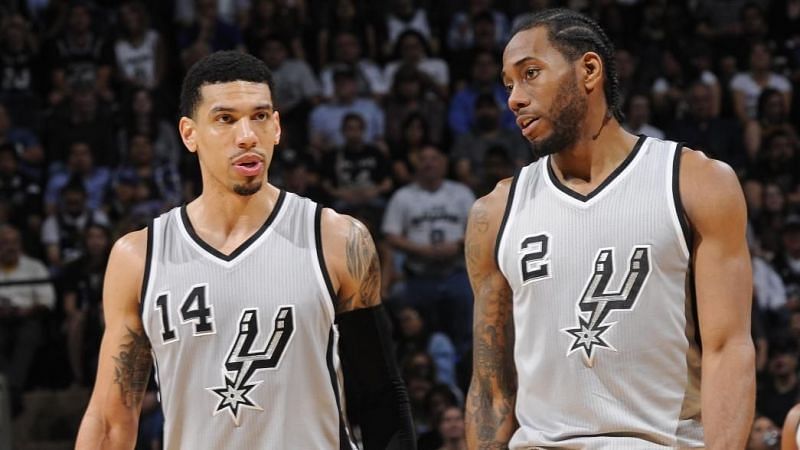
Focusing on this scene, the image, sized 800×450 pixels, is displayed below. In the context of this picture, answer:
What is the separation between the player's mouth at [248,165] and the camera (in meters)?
4.43

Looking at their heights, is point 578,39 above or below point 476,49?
below

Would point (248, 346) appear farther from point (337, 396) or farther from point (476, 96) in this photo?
point (476, 96)

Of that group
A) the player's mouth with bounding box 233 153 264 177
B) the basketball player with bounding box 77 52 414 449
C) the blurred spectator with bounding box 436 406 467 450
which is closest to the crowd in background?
the blurred spectator with bounding box 436 406 467 450

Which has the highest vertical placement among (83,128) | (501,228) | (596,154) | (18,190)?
(83,128)

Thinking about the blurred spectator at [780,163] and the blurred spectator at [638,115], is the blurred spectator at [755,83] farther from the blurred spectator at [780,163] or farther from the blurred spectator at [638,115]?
the blurred spectator at [638,115]

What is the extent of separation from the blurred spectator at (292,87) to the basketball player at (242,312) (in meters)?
8.49

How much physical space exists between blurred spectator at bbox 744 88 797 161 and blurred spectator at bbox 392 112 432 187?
2.94 meters

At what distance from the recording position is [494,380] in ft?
14.8

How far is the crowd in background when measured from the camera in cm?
1047

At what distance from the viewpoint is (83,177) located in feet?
39.3

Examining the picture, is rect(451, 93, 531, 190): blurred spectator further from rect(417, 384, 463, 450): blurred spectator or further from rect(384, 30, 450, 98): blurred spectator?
rect(417, 384, 463, 450): blurred spectator

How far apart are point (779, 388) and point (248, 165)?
651 centimetres

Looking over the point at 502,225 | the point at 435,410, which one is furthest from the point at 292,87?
the point at 502,225

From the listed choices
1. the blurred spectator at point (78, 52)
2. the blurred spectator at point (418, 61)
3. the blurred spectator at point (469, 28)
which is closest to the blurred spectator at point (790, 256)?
the blurred spectator at point (418, 61)
